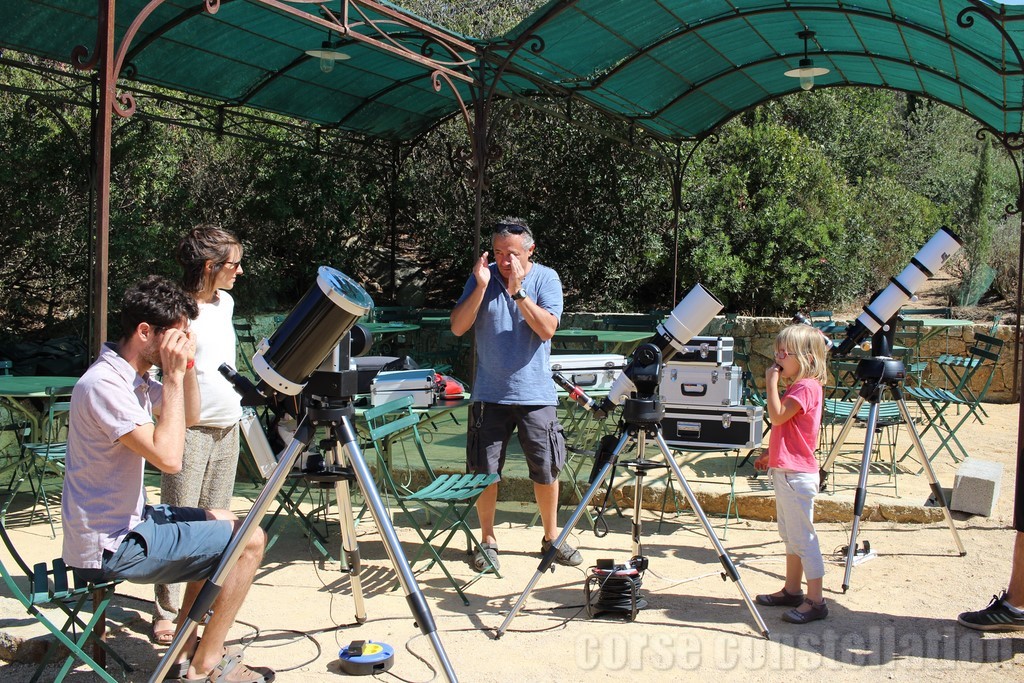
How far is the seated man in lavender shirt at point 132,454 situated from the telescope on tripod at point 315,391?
18cm

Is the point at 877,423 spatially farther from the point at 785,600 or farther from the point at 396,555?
the point at 396,555

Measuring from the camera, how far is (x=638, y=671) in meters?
3.54

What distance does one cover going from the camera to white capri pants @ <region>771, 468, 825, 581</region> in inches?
158

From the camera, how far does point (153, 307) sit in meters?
2.84

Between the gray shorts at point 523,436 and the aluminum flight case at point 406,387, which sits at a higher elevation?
the aluminum flight case at point 406,387

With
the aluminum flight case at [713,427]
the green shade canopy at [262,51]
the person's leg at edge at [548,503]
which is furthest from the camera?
the green shade canopy at [262,51]

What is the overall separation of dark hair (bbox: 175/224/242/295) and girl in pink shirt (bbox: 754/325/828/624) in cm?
240

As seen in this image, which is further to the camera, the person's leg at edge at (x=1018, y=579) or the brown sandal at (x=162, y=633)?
the person's leg at edge at (x=1018, y=579)

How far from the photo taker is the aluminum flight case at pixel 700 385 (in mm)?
5477

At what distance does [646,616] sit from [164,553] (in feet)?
7.33

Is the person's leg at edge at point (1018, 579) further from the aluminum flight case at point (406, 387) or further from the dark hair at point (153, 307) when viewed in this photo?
the dark hair at point (153, 307)

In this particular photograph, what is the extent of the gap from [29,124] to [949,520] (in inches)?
426

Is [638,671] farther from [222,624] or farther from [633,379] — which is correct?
[222,624]

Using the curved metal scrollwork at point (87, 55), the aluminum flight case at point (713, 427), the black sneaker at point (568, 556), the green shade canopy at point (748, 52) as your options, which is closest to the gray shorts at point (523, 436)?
the black sneaker at point (568, 556)
